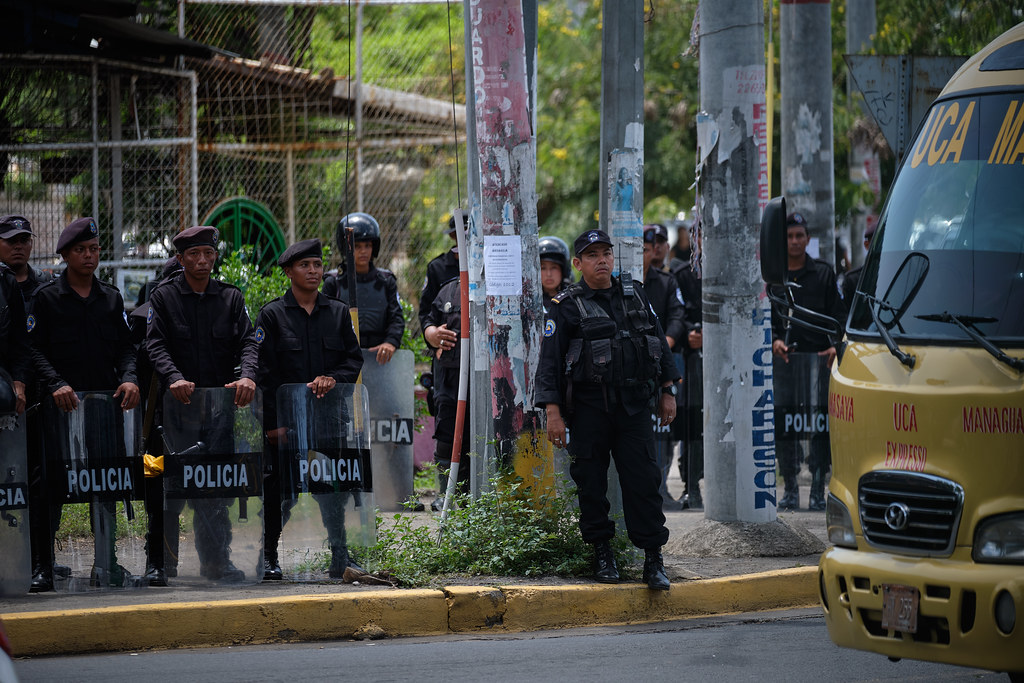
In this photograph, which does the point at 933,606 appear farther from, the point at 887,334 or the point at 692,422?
the point at 692,422

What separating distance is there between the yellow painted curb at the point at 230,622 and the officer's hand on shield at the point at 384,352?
3045 millimetres

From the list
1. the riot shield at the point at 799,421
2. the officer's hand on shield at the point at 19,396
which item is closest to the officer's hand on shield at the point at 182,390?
the officer's hand on shield at the point at 19,396

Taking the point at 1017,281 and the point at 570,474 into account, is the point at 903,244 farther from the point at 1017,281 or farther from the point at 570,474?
the point at 570,474

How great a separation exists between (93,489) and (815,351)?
19.4 ft

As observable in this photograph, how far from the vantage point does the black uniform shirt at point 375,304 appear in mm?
9602

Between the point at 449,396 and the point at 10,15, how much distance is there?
19.3 feet

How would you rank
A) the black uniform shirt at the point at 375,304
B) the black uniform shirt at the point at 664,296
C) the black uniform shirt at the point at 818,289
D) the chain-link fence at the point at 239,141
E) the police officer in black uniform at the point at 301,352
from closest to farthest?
the police officer in black uniform at the point at 301,352
the black uniform shirt at the point at 375,304
the black uniform shirt at the point at 818,289
the black uniform shirt at the point at 664,296
the chain-link fence at the point at 239,141

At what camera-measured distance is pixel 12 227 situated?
752cm

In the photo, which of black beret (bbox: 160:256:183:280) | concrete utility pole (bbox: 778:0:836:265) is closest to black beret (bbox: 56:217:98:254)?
black beret (bbox: 160:256:183:280)

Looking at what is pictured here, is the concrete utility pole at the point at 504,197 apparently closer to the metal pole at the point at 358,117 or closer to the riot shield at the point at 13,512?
the riot shield at the point at 13,512

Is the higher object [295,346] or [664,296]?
[664,296]

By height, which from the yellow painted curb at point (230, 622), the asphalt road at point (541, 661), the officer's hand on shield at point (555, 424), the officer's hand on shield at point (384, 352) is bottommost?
the asphalt road at point (541, 661)

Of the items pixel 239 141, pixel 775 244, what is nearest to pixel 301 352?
pixel 775 244

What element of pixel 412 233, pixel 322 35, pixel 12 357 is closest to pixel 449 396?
pixel 12 357
